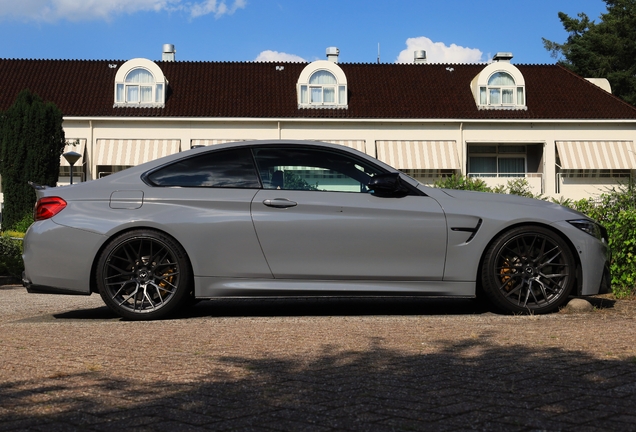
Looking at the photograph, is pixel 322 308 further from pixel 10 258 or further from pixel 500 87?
pixel 500 87

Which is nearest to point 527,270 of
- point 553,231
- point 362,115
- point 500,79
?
point 553,231

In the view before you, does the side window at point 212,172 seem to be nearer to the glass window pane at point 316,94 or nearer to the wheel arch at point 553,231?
the wheel arch at point 553,231

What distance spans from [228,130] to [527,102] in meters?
13.1

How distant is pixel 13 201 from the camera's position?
2478cm

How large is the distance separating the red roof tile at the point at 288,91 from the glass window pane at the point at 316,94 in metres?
0.78

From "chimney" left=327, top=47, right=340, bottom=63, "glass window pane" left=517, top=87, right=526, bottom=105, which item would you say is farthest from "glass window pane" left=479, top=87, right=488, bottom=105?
"chimney" left=327, top=47, right=340, bottom=63

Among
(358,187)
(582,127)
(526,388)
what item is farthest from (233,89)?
(526,388)

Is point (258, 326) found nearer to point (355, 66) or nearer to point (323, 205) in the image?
point (323, 205)

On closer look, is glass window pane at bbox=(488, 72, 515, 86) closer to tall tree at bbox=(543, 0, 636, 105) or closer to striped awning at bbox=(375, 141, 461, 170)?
striped awning at bbox=(375, 141, 461, 170)

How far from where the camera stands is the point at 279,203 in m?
6.70

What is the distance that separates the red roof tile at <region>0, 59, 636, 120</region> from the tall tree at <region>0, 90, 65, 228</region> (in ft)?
26.9

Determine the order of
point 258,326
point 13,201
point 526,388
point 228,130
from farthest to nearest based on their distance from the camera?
point 228,130 < point 13,201 < point 258,326 < point 526,388

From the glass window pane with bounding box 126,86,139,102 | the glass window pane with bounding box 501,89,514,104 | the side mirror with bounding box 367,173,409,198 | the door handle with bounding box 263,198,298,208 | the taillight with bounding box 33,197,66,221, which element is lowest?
the taillight with bounding box 33,197,66,221

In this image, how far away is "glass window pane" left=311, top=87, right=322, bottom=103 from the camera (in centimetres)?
3484
